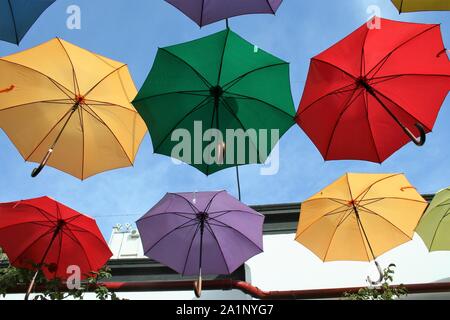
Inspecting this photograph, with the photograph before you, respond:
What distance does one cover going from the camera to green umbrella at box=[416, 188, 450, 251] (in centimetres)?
657

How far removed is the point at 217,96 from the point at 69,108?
7.31 ft

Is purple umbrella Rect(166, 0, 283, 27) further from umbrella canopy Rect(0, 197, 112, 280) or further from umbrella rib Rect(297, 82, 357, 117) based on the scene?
umbrella canopy Rect(0, 197, 112, 280)

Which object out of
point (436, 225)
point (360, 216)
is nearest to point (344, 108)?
point (360, 216)

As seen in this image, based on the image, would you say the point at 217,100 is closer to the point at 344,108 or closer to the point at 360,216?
the point at 344,108

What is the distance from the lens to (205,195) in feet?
21.0

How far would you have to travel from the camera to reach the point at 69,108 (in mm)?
5910

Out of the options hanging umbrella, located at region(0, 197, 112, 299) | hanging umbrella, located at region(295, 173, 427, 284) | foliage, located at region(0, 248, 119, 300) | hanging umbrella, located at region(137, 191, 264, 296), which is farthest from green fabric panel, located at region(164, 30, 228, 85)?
foliage, located at region(0, 248, 119, 300)

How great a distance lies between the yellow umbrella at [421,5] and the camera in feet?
16.1

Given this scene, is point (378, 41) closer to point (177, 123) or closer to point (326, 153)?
point (326, 153)

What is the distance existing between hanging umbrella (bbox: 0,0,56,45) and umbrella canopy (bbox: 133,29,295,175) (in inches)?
63.6

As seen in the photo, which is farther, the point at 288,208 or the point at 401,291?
the point at 288,208
